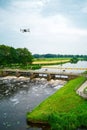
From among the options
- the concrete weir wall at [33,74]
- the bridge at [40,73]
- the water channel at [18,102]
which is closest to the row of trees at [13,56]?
the concrete weir wall at [33,74]

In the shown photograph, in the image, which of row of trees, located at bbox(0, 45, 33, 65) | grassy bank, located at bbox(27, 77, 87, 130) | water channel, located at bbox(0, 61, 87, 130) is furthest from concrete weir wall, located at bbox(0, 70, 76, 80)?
grassy bank, located at bbox(27, 77, 87, 130)

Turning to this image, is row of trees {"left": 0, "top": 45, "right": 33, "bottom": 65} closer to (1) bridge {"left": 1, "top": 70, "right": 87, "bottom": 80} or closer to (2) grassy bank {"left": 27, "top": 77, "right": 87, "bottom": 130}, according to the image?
(1) bridge {"left": 1, "top": 70, "right": 87, "bottom": 80}

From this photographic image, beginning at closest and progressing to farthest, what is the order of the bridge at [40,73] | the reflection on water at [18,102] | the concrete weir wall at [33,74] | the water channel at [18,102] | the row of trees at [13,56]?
the water channel at [18,102] → the reflection on water at [18,102] → the bridge at [40,73] → the concrete weir wall at [33,74] → the row of trees at [13,56]

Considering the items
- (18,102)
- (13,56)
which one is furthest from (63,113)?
(13,56)

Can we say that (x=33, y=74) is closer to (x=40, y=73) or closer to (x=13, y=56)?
(x=40, y=73)

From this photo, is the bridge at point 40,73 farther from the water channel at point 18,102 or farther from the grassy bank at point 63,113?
the grassy bank at point 63,113

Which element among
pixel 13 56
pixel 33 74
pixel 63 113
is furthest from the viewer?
pixel 13 56

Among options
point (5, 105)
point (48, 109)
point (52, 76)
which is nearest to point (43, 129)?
point (48, 109)
